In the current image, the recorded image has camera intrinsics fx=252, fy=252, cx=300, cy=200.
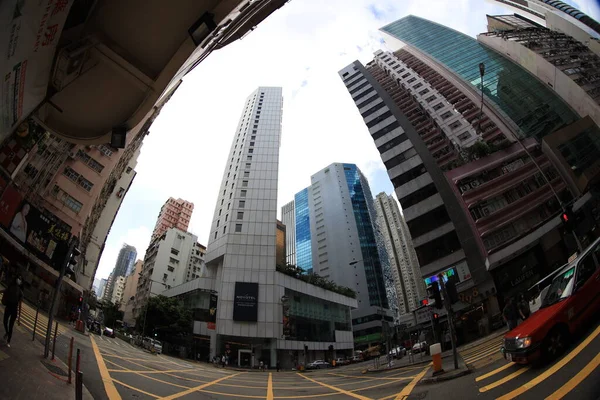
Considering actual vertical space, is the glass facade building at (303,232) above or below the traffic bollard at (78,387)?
above

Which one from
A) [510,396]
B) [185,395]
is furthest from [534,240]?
[185,395]

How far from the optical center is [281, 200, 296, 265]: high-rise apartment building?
11038 cm

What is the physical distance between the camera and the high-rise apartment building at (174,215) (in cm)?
9638

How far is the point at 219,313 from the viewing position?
33.9m

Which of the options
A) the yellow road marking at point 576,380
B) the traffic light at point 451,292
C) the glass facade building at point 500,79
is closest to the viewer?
the yellow road marking at point 576,380

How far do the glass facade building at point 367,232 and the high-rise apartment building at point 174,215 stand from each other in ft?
217

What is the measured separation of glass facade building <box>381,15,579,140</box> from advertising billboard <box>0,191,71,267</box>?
153 ft

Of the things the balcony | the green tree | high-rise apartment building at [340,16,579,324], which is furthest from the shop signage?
the green tree

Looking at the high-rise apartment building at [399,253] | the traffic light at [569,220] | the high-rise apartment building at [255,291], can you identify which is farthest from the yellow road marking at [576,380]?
the high-rise apartment building at [399,253]

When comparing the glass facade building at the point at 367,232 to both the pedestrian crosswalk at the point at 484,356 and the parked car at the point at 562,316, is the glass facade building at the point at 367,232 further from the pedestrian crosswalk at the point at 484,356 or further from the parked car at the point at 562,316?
the parked car at the point at 562,316

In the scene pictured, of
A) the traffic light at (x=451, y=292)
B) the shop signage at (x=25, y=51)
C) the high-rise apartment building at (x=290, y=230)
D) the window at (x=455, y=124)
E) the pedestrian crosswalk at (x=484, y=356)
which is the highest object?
the high-rise apartment building at (x=290, y=230)

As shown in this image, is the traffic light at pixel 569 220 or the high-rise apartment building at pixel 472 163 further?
the high-rise apartment building at pixel 472 163

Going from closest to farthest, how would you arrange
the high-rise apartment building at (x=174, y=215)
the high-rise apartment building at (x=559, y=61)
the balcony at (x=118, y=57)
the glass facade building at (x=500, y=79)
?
the balcony at (x=118, y=57) → the high-rise apartment building at (x=559, y=61) → the glass facade building at (x=500, y=79) → the high-rise apartment building at (x=174, y=215)

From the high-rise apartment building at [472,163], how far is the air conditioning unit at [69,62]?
20.5 meters
